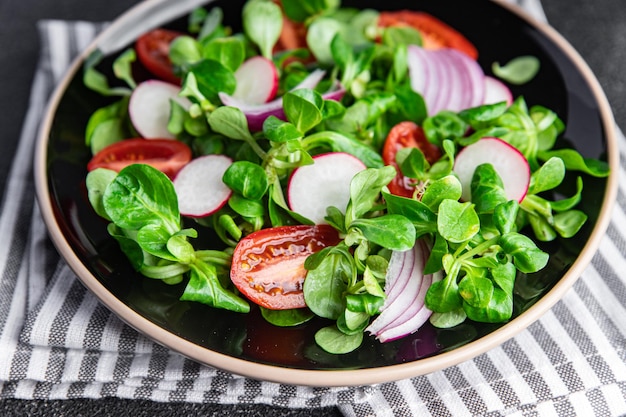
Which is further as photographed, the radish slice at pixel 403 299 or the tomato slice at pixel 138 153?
the tomato slice at pixel 138 153

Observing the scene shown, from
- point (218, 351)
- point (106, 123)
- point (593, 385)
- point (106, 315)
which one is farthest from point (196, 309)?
point (593, 385)

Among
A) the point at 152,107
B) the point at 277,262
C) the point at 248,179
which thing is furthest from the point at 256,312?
the point at 152,107

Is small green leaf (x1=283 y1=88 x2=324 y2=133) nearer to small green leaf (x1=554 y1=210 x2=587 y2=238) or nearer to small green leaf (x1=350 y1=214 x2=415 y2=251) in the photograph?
small green leaf (x1=350 y1=214 x2=415 y2=251)

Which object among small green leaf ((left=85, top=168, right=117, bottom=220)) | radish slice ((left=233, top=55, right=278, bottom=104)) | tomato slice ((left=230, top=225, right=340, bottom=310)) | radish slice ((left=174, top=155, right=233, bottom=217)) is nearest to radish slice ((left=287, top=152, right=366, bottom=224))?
tomato slice ((left=230, top=225, right=340, bottom=310))

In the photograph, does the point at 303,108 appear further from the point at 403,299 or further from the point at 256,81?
the point at 403,299

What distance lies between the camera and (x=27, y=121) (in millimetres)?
1938

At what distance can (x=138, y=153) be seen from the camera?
5.35 ft

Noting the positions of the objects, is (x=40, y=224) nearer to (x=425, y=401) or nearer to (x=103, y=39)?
(x=103, y=39)

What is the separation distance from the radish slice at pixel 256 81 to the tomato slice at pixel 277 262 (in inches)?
14.5

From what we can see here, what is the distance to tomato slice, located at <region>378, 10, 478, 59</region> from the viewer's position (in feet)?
6.23

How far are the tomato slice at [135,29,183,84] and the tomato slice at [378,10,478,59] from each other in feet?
1.84

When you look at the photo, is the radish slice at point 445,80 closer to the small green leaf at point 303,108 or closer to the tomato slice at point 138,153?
the small green leaf at point 303,108

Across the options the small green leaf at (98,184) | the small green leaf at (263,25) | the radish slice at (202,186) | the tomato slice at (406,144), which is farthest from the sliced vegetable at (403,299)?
the small green leaf at (263,25)

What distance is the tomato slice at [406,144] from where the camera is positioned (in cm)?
155
